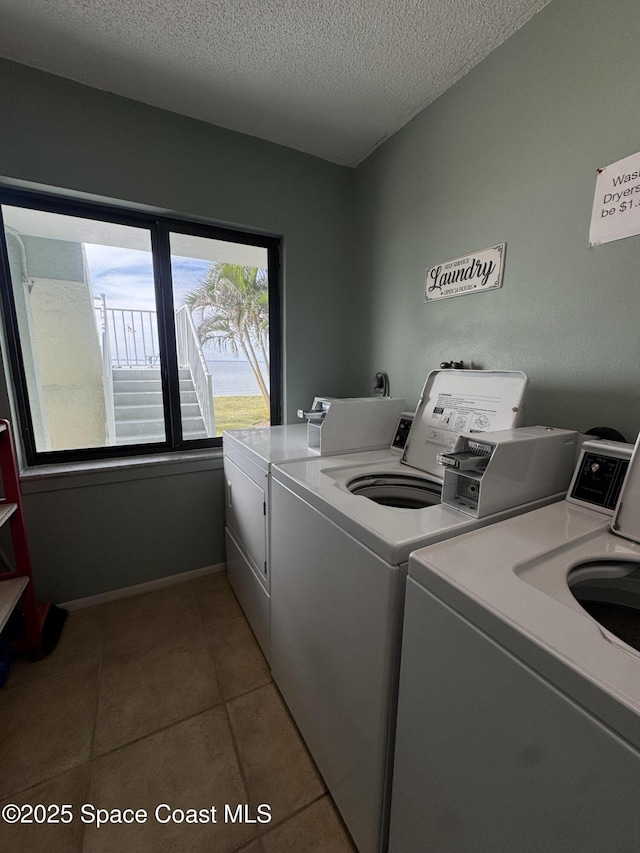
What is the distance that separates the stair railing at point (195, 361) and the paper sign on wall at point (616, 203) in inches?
79.5

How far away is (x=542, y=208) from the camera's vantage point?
51.3 inches

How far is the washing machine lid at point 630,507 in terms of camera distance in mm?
871

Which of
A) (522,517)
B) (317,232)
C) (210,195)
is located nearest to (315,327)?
(317,232)

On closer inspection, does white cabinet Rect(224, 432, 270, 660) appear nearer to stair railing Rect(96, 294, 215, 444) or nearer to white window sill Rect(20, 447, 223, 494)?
white window sill Rect(20, 447, 223, 494)

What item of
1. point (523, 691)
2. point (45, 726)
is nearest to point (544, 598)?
point (523, 691)

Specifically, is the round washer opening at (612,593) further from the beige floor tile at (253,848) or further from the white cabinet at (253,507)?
the beige floor tile at (253,848)

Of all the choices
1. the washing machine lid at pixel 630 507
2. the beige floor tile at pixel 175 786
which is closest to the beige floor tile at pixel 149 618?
the beige floor tile at pixel 175 786

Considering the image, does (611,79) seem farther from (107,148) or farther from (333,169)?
(107,148)

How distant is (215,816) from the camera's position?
3.53 feet

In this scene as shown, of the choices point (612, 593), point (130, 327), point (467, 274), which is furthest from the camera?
point (130, 327)

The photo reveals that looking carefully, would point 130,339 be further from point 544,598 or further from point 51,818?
point 544,598

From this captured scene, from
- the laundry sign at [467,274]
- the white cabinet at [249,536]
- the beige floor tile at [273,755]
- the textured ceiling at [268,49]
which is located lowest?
the beige floor tile at [273,755]

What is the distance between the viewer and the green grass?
92.7 inches

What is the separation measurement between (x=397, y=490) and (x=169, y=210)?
1.90 meters
